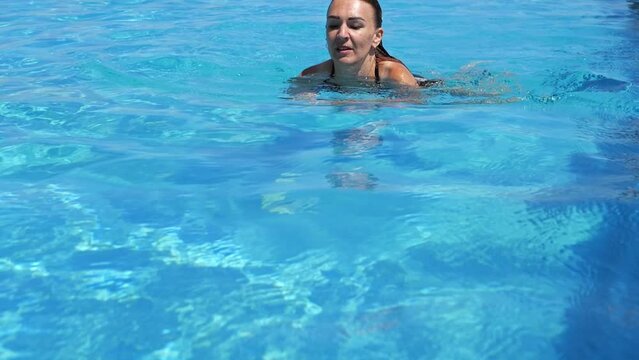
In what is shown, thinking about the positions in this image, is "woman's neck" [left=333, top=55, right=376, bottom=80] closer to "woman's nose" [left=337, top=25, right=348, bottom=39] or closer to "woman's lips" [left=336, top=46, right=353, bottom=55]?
"woman's lips" [left=336, top=46, right=353, bottom=55]

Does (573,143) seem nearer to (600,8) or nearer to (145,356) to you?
(145,356)

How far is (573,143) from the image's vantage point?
3.71m

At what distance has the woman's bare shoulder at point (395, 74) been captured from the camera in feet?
16.6

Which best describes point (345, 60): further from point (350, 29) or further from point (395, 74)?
point (395, 74)

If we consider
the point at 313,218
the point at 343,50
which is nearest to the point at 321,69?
the point at 343,50

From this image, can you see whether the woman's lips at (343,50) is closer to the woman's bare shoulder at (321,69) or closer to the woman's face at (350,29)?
the woman's face at (350,29)

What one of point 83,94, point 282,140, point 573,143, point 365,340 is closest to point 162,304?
point 365,340

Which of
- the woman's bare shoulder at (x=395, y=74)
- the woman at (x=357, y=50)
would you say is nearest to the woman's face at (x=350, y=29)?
the woman at (x=357, y=50)

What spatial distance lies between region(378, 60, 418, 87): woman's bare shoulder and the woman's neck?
0.07 m

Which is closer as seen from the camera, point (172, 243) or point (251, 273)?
point (251, 273)

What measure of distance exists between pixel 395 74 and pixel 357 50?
0.31 m

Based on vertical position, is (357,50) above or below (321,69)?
above

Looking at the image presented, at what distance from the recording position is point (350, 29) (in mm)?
4855

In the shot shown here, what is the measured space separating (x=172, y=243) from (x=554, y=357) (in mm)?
1256
